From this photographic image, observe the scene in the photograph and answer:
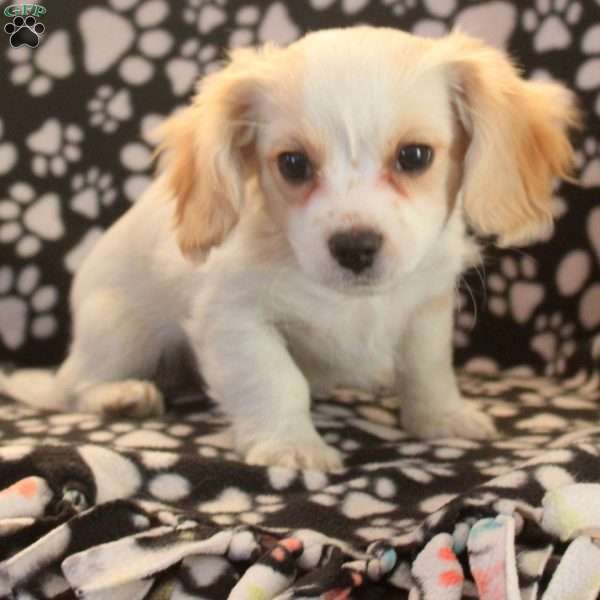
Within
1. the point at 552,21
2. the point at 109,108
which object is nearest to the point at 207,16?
the point at 109,108

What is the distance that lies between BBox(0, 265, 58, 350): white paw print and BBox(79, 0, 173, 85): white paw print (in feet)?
1.71

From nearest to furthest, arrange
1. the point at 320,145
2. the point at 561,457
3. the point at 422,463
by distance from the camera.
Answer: the point at 561,457
the point at 320,145
the point at 422,463

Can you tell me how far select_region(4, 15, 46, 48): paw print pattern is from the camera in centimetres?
244

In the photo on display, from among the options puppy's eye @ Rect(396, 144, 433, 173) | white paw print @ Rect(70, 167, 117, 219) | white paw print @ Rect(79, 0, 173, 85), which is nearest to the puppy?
puppy's eye @ Rect(396, 144, 433, 173)

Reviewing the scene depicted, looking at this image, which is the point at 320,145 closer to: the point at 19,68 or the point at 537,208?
the point at 537,208

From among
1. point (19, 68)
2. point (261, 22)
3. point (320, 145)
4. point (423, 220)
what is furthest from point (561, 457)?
point (19, 68)

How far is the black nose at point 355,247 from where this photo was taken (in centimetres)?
141

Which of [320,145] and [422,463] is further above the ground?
[320,145]

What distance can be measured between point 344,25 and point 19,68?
799 mm

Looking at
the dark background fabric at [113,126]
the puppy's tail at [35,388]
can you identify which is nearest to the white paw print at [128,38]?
the dark background fabric at [113,126]

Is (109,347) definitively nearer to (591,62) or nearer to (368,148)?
(368,148)

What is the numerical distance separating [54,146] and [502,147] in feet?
4.01

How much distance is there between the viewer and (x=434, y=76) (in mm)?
1551

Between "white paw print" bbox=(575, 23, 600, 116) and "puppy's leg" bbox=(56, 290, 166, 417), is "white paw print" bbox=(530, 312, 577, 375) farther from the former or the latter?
"puppy's leg" bbox=(56, 290, 166, 417)
